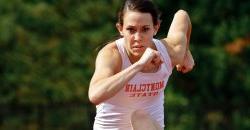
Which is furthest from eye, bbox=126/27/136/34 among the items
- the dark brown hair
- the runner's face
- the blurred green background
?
the blurred green background

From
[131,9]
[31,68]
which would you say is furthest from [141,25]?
[31,68]

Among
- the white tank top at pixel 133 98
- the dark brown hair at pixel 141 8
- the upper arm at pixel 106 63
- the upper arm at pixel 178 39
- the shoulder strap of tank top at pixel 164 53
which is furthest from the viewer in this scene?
the upper arm at pixel 178 39

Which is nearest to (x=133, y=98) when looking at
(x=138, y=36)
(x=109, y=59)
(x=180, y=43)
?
(x=109, y=59)

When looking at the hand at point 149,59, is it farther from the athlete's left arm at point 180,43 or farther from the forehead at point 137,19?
the athlete's left arm at point 180,43

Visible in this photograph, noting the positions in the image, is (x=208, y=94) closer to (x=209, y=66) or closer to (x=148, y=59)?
(x=209, y=66)

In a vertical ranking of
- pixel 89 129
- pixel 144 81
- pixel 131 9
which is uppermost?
pixel 131 9

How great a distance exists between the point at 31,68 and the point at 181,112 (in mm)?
2824

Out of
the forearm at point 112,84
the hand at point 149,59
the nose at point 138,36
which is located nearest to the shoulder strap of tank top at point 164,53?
the hand at point 149,59

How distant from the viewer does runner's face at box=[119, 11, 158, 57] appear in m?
5.71

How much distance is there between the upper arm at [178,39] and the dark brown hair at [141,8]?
0.40 meters

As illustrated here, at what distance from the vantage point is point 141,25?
5715mm

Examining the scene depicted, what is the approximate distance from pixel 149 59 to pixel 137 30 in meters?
0.18

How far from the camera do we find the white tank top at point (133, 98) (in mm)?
5906

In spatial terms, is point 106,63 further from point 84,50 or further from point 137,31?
point 84,50
